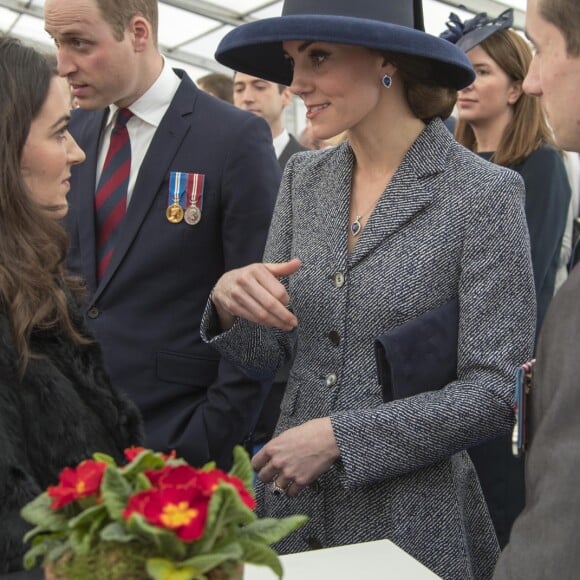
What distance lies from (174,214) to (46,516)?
1419mm

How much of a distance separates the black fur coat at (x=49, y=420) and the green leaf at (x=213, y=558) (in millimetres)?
493

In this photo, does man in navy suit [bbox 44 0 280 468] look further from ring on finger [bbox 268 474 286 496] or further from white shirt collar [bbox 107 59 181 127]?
ring on finger [bbox 268 474 286 496]

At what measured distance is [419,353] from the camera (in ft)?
5.11

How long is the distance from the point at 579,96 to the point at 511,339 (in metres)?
0.52

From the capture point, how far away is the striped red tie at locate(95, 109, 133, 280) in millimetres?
2271

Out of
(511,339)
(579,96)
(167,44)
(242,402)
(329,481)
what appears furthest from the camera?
(167,44)

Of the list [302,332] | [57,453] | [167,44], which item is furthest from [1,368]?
[167,44]

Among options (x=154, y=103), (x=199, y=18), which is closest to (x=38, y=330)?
(x=154, y=103)

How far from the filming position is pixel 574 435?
0.93 meters

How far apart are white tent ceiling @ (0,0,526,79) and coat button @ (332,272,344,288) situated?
240 inches

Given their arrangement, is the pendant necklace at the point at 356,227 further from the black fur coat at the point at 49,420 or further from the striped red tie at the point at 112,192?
the striped red tie at the point at 112,192

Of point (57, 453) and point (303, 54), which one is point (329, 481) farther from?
point (303, 54)

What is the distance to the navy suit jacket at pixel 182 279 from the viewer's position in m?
2.21

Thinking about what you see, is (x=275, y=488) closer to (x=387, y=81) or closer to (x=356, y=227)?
(x=356, y=227)
